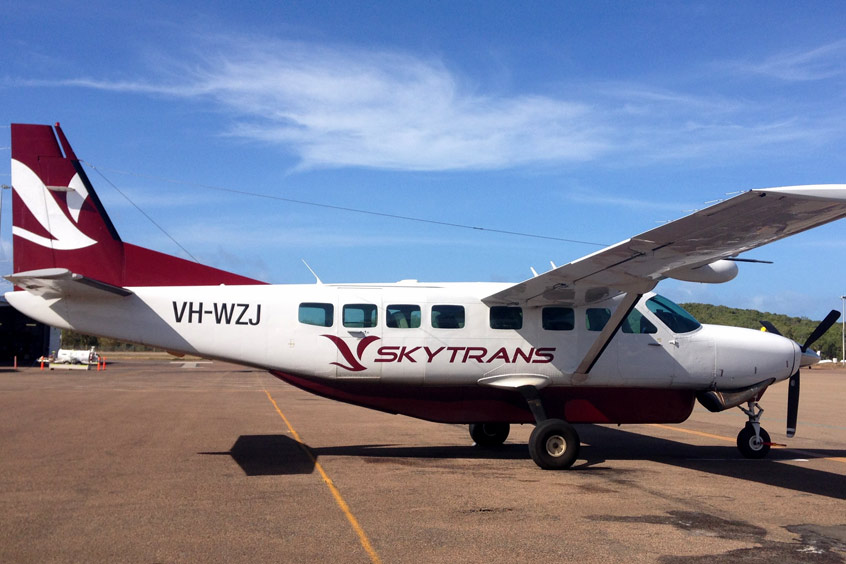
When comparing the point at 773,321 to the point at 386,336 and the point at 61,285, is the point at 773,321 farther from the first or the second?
the point at 61,285

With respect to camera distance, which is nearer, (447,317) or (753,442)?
(447,317)

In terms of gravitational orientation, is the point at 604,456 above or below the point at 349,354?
below

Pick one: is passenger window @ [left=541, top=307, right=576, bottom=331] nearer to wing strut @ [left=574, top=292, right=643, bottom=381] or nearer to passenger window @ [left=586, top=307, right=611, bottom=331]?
passenger window @ [left=586, top=307, right=611, bottom=331]

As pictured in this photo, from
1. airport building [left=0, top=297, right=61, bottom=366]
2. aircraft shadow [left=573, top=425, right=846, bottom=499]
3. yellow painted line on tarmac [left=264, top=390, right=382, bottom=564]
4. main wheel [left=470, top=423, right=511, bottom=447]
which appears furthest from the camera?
airport building [left=0, top=297, right=61, bottom=366]

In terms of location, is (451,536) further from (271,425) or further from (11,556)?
(271,425)

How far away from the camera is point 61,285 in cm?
1070

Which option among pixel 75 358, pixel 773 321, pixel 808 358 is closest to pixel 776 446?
pixel 808 358

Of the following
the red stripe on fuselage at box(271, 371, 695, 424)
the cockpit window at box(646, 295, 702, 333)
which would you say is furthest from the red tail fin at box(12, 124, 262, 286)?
Answer: the cockpit window at box(646, 295, 702, 333)

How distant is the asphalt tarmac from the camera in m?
6.66

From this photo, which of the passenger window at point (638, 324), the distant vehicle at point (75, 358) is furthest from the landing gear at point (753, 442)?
the distant vehicle at point (75, 358)

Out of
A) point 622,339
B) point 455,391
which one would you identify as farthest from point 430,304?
point 622,339

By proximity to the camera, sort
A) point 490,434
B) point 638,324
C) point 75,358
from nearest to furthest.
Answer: point 638,324 → point 490,434 → point 75,358

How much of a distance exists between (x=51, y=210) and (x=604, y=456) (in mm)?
9870

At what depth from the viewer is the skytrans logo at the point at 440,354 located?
11.7 m
